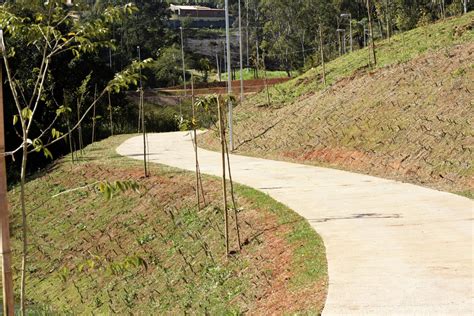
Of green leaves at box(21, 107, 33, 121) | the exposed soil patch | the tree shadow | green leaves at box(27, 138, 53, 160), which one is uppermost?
green leaves at box(21, 107, 33, 121)

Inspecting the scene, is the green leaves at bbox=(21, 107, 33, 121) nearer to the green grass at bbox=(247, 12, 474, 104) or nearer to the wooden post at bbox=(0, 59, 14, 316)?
the wooden post at bbox=(0, 59, 14, 316)

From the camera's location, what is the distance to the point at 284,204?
14.5m

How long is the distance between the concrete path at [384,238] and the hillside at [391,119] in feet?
3.68

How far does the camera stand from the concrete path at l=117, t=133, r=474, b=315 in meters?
8.08

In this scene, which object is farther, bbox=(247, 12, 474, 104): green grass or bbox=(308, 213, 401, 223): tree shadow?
bbox=(247, 12, 474, 104): green grass

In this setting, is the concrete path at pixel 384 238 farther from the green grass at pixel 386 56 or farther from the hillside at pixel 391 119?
the green grass at pixel 386 56

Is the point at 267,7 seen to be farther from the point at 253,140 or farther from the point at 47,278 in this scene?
the point at 47,278

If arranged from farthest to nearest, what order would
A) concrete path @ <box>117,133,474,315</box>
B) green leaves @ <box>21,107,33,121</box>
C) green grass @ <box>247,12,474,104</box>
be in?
green grass @ <box>247,12,474,104</box>
concrete path @ <box>117,133,474,315</box>
green leaves @ <box>21,107,33,121</box>

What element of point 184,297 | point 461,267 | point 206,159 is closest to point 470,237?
point 461,267

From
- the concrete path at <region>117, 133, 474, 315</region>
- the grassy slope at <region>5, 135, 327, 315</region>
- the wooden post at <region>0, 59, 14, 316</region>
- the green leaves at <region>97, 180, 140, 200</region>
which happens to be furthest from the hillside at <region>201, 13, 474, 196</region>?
the wooden post at <region>0, 59, 14, 316</region>

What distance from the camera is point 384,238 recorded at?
11008 mm

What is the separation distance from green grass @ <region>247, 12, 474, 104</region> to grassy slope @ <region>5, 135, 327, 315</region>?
11318 mm

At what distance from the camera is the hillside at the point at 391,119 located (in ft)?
56.8

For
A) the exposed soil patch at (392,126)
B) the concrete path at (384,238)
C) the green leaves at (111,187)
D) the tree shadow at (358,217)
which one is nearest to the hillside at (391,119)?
the exposed soil patch at (392,126)
